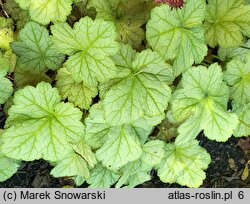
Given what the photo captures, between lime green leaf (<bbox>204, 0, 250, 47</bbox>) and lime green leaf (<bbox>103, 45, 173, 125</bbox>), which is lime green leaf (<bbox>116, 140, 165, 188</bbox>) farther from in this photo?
lime green leaf (<bbox>204, 0, 250, 47</bbox>)

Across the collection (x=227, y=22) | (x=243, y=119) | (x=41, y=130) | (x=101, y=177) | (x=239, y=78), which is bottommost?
(x=101, y=177)

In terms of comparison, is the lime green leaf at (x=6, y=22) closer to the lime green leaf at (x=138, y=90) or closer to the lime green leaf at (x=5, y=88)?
the lime green leaf at (x=5, y=88)

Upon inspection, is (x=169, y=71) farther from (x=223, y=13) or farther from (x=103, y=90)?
(x=223, y=13)

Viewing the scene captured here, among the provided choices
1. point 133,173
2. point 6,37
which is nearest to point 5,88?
point 6,37

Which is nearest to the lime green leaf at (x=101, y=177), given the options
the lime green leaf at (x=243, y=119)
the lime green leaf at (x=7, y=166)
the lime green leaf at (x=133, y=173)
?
the lime green leaf at (x=133, y=173)

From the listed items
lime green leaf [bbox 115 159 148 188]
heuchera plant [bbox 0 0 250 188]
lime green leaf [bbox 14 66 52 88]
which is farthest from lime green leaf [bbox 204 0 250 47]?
lime green leaf [bbox 14 66 52 88]

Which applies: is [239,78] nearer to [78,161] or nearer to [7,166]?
[78,161]
